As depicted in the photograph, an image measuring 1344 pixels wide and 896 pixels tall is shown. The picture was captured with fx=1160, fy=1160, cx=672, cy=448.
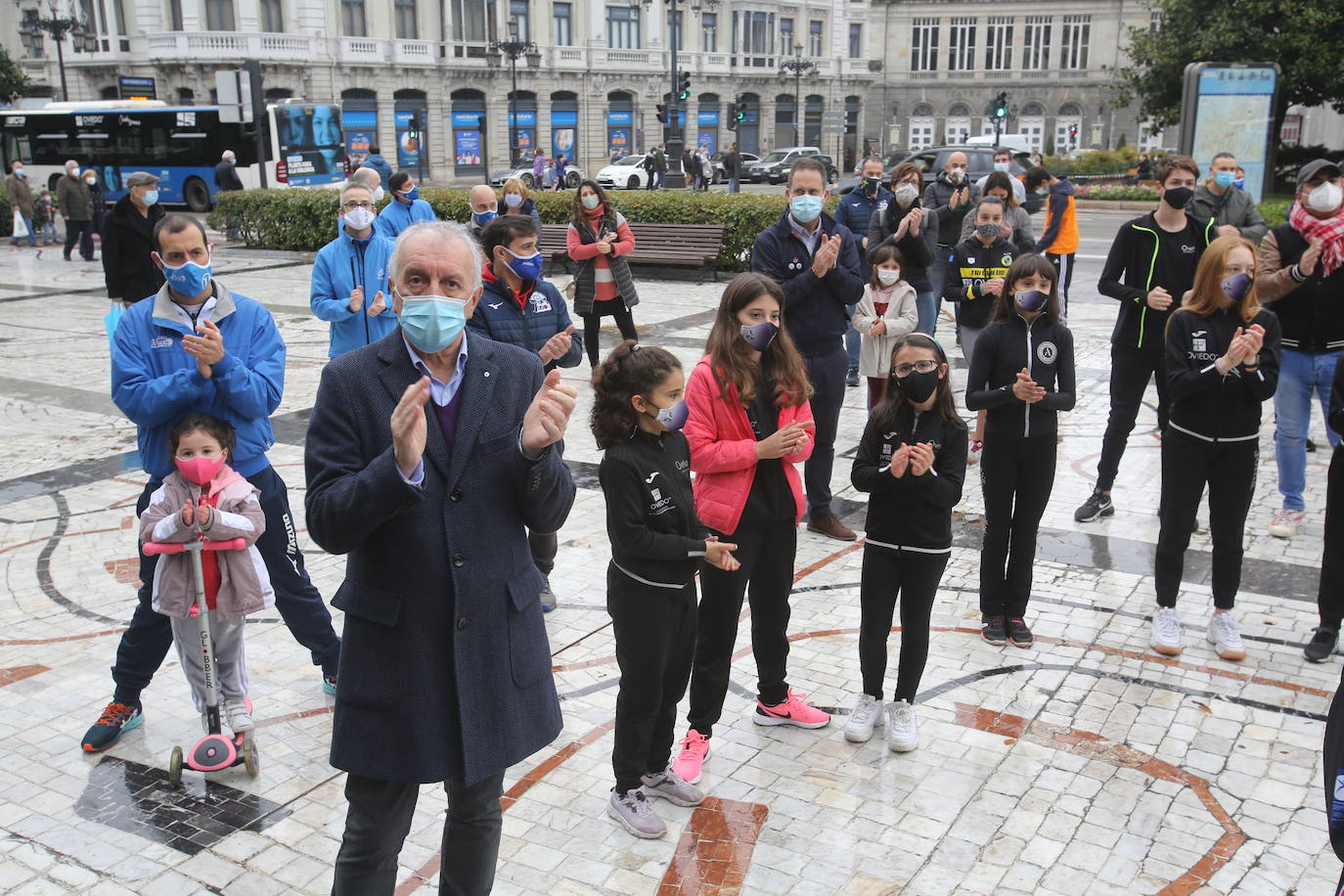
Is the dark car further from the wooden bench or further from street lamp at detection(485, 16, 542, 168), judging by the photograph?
street lamp at detection(485, 16, 542, 168)

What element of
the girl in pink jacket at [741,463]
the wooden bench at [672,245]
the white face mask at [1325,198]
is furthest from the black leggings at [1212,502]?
the wooden bench at [672,245]

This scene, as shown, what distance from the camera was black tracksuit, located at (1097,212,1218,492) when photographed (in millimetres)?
6801

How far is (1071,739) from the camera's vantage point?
4512 millimetres

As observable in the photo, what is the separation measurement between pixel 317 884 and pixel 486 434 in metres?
1.79

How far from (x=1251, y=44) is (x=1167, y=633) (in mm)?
30218

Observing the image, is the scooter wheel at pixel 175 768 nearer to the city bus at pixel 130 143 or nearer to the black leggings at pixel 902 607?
the black leggings at pixel 902 607

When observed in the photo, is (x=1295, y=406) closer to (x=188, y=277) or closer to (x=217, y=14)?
(x=188, y=277)

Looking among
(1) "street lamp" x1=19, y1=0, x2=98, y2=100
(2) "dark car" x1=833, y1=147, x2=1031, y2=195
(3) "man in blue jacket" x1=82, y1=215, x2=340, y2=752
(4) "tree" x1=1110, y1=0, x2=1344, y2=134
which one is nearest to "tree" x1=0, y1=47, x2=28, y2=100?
(1) "street lamp" x1=19, y1=0, x2=98, y2=100

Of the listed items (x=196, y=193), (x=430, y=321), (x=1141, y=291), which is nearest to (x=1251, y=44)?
(x=1141, y=291)

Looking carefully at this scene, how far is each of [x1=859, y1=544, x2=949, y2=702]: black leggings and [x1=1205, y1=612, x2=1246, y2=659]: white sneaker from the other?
167 centimetres

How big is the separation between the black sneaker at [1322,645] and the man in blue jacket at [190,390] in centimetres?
432

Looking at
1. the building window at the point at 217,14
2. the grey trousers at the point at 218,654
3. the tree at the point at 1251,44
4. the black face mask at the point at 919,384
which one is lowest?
the grey trousers at the point at 218,654

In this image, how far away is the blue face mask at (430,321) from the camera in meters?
2.78

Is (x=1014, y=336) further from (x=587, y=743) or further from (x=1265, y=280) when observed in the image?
A: (x=587, y=743)
